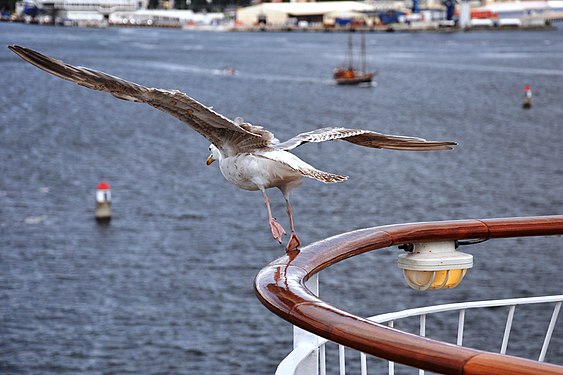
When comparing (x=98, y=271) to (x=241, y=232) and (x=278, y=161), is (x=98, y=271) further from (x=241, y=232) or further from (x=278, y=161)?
(x=278, y=161)

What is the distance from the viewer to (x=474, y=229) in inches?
134

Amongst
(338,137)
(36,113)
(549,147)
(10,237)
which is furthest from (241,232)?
(36,113)

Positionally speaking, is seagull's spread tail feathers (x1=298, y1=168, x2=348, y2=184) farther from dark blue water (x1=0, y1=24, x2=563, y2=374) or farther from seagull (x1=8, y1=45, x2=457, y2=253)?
dark blue water (x1=0, y1=24, x2=563, y2=374)

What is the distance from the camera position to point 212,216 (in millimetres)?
34906

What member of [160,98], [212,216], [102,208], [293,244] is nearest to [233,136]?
[160,98]

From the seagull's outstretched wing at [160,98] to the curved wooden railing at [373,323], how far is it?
46cm

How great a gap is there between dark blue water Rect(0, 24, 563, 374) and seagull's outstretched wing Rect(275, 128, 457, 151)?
61.1ft

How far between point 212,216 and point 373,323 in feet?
107

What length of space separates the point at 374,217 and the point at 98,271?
371 inches

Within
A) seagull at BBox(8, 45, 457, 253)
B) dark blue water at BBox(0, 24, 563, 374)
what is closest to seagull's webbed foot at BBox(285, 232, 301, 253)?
seagull at BBox(8, 45, 457, 253)

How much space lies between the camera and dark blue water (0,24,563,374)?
78.1 ft

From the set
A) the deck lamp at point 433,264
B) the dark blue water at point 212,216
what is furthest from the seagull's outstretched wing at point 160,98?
the dark blue water at point 212,216

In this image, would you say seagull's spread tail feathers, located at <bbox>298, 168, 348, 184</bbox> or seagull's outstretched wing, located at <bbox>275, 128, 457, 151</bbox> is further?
seagull's outstretched wing, located at <bbox>275, 128, 457, 151</bbox>

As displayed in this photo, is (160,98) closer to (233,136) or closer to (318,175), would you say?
(233,136)
